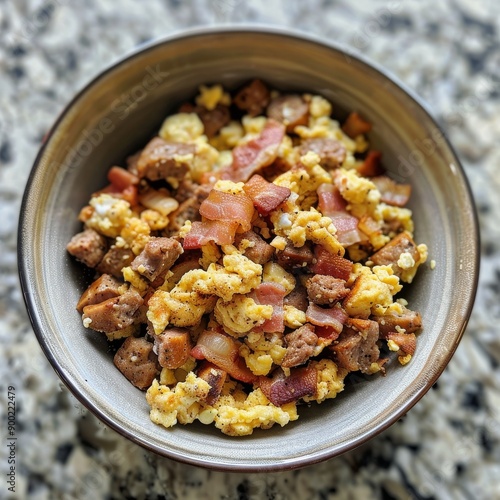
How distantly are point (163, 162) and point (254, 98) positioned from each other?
1.55 ft

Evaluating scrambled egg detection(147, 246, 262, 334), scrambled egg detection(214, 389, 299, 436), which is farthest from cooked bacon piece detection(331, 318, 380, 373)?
scrambled egg detection(147, 246, 262, 334)

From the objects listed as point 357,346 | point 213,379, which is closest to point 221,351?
point 213,379

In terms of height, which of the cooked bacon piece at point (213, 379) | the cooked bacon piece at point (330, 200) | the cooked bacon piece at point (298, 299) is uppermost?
the cooked bacon piece at point (330, 200)

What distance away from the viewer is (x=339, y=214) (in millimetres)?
2107

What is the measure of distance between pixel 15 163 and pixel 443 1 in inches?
81.3

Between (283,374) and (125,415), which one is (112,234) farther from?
(283,374)

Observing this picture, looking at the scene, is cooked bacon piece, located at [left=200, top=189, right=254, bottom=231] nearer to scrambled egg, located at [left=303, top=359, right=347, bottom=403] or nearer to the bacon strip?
the bacon strip

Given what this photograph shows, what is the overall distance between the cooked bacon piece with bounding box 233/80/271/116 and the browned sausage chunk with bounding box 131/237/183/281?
69 cm

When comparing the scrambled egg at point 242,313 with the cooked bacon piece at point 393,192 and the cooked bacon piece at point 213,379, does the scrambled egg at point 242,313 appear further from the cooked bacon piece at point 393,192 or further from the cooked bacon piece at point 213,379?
the cooked bacon piece at point 393,192

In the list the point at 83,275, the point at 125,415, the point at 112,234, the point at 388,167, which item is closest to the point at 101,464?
the point at 125,415

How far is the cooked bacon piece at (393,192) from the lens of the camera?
2217 millimetres

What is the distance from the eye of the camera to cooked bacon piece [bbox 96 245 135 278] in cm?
210
